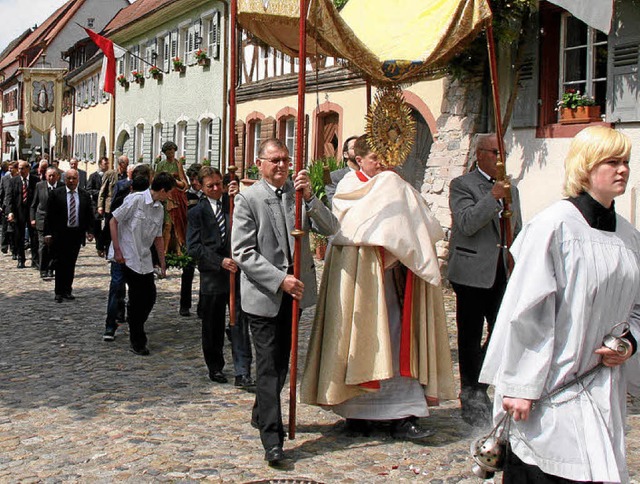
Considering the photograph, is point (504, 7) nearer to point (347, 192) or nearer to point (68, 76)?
point (347, 192)

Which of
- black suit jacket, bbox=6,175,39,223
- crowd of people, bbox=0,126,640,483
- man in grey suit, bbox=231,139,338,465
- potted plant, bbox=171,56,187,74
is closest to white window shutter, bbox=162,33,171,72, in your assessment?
potted plant, bbox=171,56,187,74

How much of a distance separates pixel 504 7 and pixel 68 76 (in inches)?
1659

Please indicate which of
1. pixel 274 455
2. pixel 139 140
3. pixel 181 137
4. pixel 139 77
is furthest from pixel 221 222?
pixel 139 140

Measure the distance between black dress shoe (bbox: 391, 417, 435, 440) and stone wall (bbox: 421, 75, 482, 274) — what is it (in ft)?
22.3

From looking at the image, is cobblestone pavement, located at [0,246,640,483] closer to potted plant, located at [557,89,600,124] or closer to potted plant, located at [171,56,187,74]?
potted plant, located at [557,89,600,124]

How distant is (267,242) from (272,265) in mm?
173

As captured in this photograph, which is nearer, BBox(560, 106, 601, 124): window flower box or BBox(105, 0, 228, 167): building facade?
BBox(560, 106, 601, 124): window flower box

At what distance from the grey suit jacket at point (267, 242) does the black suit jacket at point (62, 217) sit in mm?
6876

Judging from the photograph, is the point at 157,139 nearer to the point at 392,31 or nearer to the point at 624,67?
the point at 624,67

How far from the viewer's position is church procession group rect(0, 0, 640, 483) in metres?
3.19

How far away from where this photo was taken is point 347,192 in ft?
18.8

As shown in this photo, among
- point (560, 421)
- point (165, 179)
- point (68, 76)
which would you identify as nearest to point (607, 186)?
point (560, 421)

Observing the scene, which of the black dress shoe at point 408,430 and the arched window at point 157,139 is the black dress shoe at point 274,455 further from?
the arched window at point 157,139

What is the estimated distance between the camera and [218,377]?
741cm
